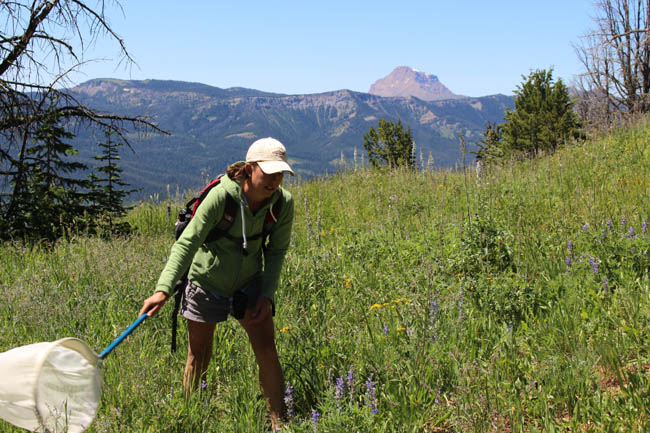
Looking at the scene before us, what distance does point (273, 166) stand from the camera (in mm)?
2477

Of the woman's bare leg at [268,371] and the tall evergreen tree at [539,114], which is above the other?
the tall evergreen tree at [539,114]

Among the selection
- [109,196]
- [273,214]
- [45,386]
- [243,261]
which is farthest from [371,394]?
[109,196]

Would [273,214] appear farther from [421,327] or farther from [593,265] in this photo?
[593,265]

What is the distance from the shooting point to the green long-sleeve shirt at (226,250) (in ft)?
8.30

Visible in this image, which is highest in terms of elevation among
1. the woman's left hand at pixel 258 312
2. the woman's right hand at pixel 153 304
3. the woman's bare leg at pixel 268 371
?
the woman's right hand at pixel 153 304

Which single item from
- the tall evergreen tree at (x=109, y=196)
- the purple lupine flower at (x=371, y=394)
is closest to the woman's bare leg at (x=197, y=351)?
the purple lupine flower at (x=371, y=394)

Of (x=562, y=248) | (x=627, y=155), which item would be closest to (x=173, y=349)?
(x=562, y=248)

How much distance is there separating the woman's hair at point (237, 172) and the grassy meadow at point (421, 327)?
1.19m

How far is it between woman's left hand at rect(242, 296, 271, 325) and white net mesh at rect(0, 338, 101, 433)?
3.01 ft

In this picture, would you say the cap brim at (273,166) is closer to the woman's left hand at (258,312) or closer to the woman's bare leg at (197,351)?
the woman's left hand at (258,312)

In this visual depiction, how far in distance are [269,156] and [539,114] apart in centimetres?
2932

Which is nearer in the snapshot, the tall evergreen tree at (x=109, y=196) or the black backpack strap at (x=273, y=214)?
the black backpack strap at (x=273, y=214)

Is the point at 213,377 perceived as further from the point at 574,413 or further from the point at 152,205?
the point at 152,205

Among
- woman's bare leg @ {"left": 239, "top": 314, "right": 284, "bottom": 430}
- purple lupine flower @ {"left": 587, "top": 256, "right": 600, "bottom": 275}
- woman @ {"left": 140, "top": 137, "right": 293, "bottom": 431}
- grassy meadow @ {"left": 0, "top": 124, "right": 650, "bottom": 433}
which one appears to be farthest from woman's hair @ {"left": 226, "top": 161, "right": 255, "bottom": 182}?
purple lupine flower @ {"left": 587, "top": 256, "right": 600, "bottom": 275}
